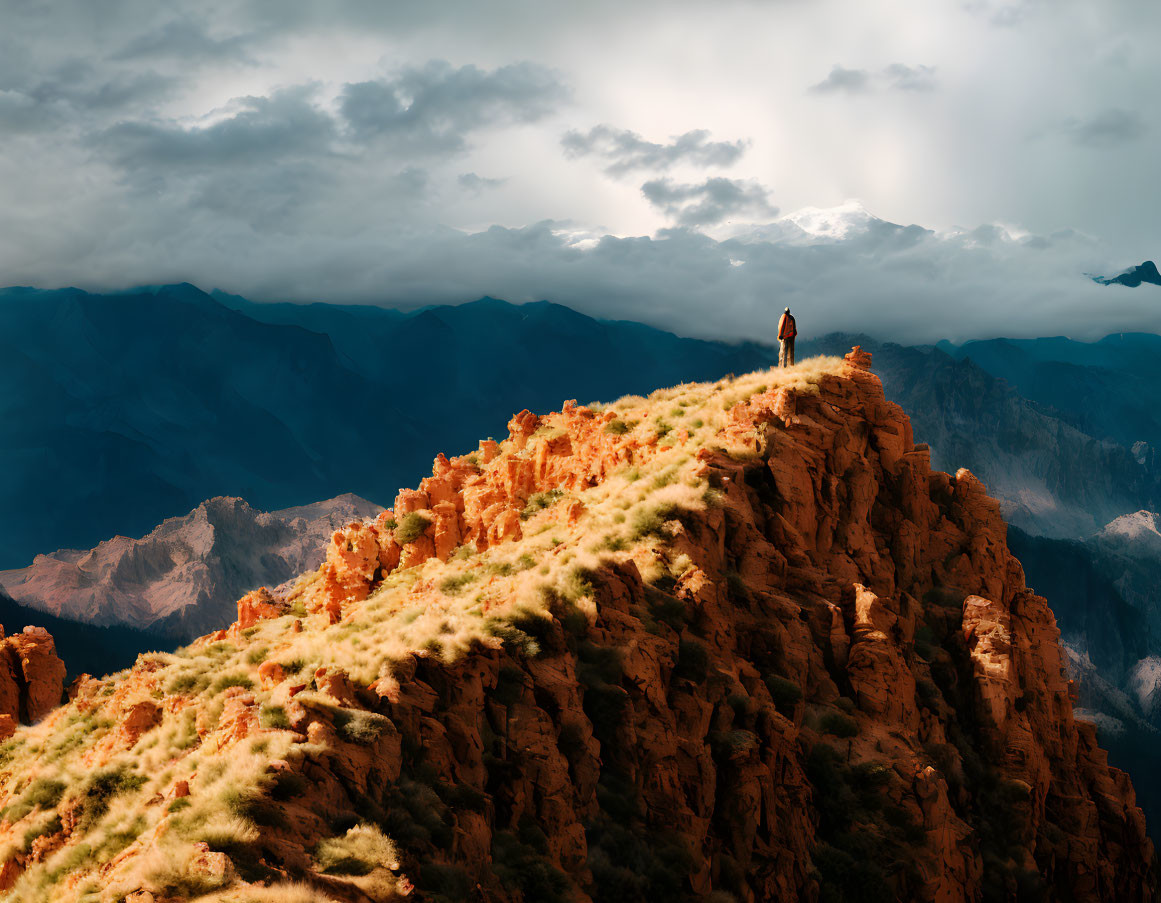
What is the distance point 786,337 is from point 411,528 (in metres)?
19.1

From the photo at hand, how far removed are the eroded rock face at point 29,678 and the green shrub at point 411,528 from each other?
1515 cm

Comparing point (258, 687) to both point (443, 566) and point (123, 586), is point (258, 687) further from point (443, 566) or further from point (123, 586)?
point (123, 586)

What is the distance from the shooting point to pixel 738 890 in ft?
75.1

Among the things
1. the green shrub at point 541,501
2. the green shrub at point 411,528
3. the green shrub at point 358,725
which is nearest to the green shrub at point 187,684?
the green shrub at point 358,725

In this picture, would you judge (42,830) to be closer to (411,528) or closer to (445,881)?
(445,881)

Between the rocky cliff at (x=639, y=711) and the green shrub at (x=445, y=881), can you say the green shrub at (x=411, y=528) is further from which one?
the green shrub at (x=445, y=881)

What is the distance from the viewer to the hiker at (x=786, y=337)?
145ft

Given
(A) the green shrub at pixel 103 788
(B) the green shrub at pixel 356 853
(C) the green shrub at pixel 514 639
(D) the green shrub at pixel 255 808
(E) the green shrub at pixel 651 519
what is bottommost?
(A) the green shrub at pixel 103 788

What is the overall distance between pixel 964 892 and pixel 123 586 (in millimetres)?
143143

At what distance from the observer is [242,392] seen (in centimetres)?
18650

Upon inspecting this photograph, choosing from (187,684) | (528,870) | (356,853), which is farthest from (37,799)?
(528,870)

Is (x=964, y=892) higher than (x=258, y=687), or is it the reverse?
(x=258, y=687)

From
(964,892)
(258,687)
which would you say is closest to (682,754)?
(964,892)

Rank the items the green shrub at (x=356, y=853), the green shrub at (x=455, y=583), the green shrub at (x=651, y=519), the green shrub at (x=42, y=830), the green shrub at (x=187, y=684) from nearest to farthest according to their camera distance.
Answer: the green shrub at (x=356, y=853), the green shrub at (x=42, y=830), the green shrub at (x=651, y=519), the green shrub at (x=187, y=684), the green shrub at (x=455, y=583)
